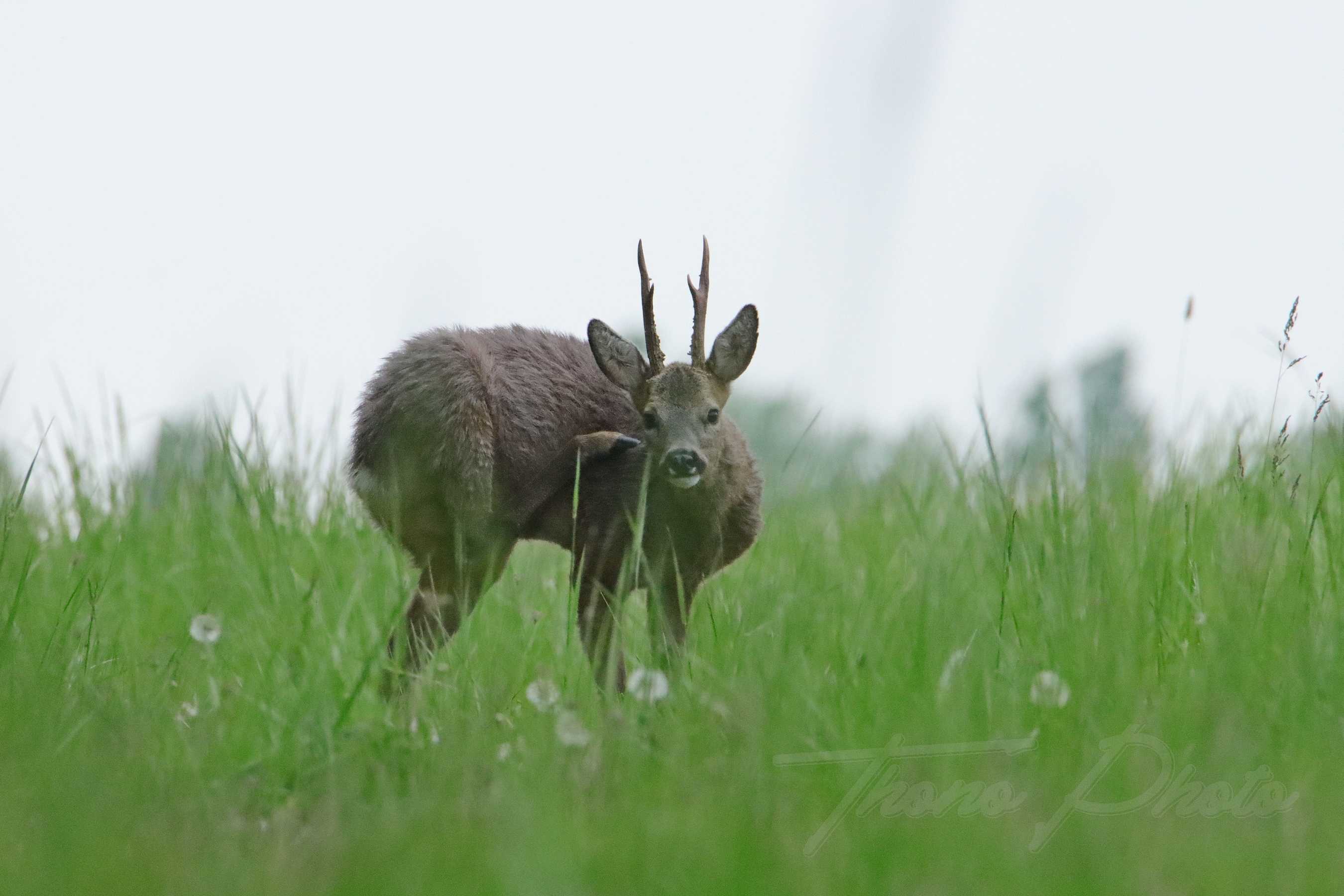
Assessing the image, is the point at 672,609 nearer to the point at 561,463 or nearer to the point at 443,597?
the point at 561,463

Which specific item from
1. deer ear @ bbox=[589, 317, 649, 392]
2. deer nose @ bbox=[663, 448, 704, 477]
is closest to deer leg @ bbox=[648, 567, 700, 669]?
deer nose @ bbox=[663, 448, 704, 477]

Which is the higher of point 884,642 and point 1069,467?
point 1069,467

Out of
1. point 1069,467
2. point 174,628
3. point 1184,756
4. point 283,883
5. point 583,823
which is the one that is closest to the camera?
point 283,883

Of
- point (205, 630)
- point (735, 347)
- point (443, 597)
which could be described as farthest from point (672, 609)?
point (205, 630)

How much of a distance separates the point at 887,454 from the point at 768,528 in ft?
4.71

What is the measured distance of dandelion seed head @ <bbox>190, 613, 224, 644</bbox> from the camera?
12.9ft

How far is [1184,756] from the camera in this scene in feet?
9.23

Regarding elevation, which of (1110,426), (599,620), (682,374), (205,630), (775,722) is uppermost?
(682,374)

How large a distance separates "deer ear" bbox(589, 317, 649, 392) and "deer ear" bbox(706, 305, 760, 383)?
0.24 m

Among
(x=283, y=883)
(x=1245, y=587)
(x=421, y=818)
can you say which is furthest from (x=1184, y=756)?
(x=283, y=883)

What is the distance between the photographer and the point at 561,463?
458 centimetres

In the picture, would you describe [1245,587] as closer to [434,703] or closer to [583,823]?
[583,823]

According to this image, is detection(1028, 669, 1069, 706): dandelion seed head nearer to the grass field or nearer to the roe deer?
the grass field

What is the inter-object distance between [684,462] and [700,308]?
568 mm
